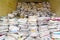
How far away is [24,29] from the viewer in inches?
54.4

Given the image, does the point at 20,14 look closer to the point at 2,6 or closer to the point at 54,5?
the point at 2,6

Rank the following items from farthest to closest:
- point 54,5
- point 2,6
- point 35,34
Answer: point 54,5 < point 2,6 < point 35,34

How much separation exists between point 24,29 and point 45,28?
0.22 meters

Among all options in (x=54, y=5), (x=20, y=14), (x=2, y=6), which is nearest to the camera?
(x=2, y=6)

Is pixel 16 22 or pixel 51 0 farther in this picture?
pixel 51 0

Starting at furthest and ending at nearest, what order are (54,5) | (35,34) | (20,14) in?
(54,5) < (20,14) < (35,34)

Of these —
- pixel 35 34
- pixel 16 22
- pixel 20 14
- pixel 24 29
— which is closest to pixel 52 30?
pixel 35 34

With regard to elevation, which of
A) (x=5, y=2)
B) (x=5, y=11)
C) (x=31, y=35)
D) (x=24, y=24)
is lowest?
(x=31, y=35)

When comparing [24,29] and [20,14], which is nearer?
[24,29]

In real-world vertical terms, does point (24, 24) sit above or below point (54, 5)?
below

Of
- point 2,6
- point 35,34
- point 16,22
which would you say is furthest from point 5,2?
point 35,34

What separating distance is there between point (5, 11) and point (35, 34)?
0.61m

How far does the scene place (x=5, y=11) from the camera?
174 cm

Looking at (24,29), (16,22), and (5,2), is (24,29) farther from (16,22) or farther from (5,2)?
(5,2)
